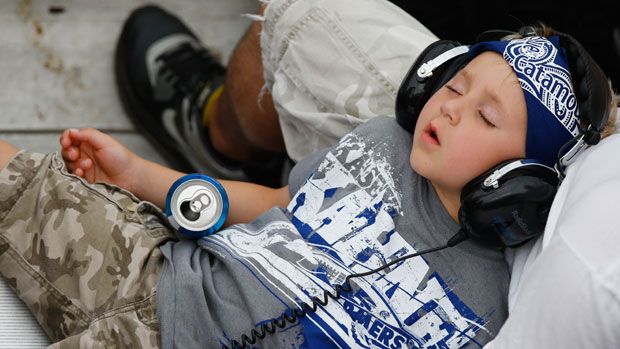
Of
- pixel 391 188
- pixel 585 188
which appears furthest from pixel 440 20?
pixel 585 188

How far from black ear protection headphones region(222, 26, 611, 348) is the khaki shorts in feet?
1.21

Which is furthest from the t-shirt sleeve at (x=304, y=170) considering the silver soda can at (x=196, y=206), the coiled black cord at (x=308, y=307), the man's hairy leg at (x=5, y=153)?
the man's hairy leg at (x=5, y=153)

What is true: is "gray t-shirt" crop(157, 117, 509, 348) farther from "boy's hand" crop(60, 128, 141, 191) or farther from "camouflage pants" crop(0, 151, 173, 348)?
"boy's hand" crop(60, 128, 141, 191)

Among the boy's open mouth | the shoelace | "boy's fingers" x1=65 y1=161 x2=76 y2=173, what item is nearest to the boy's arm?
"boy's fingers" x1=65 y1=161 x2=76 y2=173

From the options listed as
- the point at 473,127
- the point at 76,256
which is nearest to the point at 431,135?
the point at 473,127

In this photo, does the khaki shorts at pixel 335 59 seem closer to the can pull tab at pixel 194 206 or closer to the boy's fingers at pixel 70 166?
the can pull tab at pixel 194 206

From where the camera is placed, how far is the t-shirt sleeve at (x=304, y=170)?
4.77 ft

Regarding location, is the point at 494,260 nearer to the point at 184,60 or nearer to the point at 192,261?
the point at 192,261

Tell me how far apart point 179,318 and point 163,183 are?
37cm

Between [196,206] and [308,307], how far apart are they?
0.31 metres

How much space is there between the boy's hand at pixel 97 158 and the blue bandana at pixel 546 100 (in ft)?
2.68

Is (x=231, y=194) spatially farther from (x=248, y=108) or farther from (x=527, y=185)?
(x=527, y=185)

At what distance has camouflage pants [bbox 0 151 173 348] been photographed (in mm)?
1278

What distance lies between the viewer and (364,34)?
1.56 m
